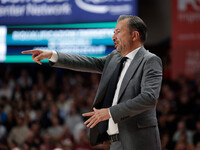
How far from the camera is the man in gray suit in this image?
227 cm

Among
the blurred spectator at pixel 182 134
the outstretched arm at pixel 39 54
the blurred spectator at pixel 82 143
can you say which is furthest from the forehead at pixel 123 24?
the blurred spectator at pixel 82 143

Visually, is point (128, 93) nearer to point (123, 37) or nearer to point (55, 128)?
point (123, 37)

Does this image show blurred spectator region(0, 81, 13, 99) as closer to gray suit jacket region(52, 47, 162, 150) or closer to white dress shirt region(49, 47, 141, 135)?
white dress shirt region(49, 47, 141, 135)

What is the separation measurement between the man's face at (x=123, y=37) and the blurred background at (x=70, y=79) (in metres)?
3.93

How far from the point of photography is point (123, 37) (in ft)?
8.19

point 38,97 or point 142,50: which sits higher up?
point 142,50

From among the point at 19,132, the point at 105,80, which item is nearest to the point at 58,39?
the point at 19,132

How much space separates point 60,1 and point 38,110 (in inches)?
102

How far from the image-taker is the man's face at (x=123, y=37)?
2.49m

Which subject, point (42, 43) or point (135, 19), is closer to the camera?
Result: point (135, 19)

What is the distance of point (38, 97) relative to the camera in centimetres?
867

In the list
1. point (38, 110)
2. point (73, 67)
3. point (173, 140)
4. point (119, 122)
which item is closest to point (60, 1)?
point (38, 110)

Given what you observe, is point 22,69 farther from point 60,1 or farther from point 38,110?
point 60,1

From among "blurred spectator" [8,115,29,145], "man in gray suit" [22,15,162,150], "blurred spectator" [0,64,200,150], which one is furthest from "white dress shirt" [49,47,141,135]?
"blurred spectator" [8,115,29,145]
